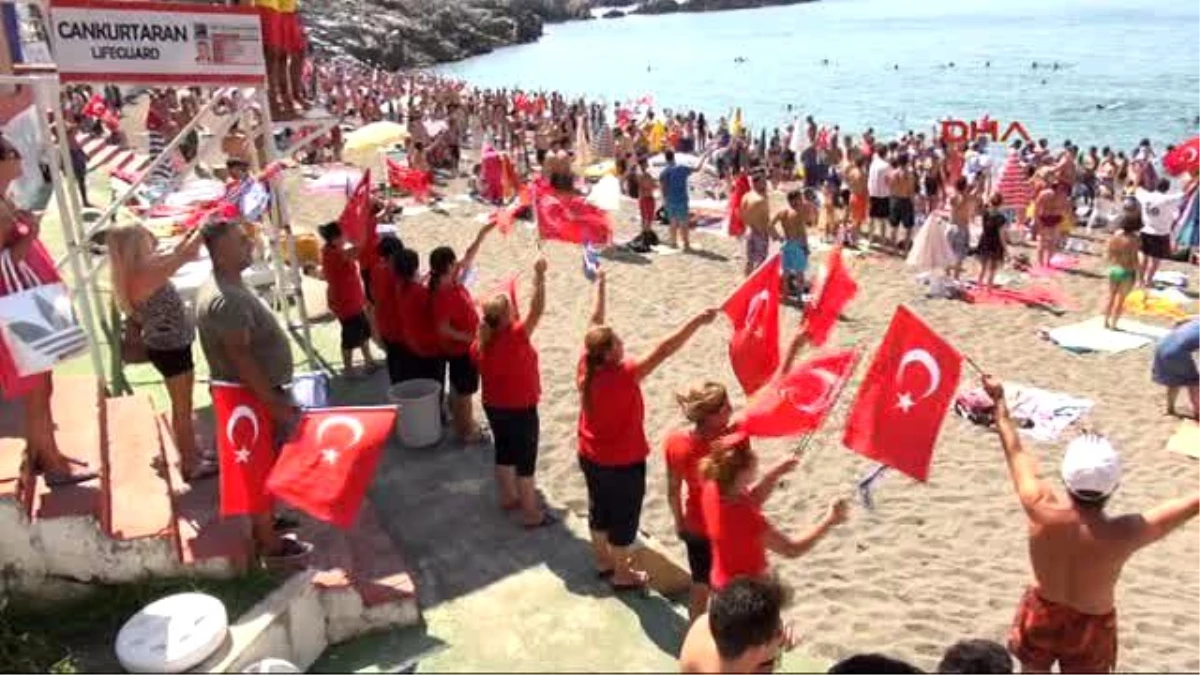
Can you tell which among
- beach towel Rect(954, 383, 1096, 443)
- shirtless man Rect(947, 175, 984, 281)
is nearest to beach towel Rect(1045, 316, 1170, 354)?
beach towel Rect(954, 383, 1096, 443)

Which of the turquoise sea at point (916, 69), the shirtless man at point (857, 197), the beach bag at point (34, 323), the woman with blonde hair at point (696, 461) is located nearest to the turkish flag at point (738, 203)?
the shirtless man at point (857, 197)

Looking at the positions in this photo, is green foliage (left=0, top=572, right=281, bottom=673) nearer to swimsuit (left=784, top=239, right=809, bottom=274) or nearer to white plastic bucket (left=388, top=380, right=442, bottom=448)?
white plastic bucket (left=388, top=380, right=442, bottom=448)

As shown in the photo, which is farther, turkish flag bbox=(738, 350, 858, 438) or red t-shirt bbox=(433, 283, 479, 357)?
red t-shirt bbox=(433, 283, 479, 357)

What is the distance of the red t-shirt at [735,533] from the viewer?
3.88m

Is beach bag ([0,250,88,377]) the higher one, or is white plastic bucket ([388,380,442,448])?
beach bag ([0,250,88,377])

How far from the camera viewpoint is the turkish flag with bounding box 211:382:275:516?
4387 mm

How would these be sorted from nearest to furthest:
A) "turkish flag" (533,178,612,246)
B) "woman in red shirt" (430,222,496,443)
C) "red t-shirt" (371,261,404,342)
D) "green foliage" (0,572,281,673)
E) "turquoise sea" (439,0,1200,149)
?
"green foliage" (0,572,281,673)
"woman in red shirt" (430,222,496,443)
"red t-shirt" (371,261,404,342)
"turkish flag" (533,178,612,246)
"turquoise sea" (439,0,1200,149)

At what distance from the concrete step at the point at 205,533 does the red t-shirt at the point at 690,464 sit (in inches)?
83.7

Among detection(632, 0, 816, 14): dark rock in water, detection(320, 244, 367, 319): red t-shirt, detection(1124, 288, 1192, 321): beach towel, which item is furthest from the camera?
detection(632, 0, 816, 14): dark rock in water

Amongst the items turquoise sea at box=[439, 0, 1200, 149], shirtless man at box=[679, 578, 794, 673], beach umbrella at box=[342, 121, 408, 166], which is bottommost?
turquoise sea at box=[439, 0, 1200, 149]

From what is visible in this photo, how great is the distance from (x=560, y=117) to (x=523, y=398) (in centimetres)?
2483

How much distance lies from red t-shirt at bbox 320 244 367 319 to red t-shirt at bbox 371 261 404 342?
0.52 metres

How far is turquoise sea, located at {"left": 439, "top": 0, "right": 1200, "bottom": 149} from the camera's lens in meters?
39.2

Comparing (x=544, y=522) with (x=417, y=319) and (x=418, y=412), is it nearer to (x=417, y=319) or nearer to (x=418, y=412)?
(x=418, y=412)
